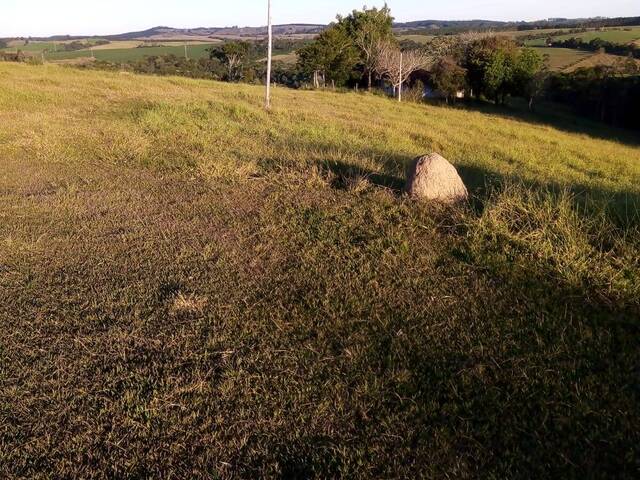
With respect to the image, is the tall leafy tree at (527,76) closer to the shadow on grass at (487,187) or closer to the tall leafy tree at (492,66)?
the tall leafy tree at (492,66)

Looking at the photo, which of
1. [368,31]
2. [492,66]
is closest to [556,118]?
[492,66]

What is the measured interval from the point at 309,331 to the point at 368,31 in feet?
127

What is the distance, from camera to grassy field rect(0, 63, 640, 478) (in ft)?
7.77

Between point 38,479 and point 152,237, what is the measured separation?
3.00m

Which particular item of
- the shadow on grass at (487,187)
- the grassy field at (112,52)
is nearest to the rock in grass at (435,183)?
the shadow on grass at (487,187)

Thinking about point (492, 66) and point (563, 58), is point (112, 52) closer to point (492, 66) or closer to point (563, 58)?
point (492, 66)

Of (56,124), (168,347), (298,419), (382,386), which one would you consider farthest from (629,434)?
(56,124)

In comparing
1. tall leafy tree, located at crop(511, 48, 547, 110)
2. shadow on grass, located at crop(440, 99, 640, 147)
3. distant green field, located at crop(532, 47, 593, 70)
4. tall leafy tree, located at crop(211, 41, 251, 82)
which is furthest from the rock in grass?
distant green field, located at crop(532, 47, 593, 70)

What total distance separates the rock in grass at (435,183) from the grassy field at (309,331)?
0.27m

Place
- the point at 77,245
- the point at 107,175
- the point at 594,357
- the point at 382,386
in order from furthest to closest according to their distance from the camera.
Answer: the point at 107,175 < the point at 77,245 < the point at 594,357 < the point at 382,386

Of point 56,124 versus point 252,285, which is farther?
point 56,124

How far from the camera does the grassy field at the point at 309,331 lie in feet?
7.77

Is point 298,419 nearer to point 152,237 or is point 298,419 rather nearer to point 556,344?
point 556,344

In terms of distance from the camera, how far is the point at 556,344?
3.13 meters
